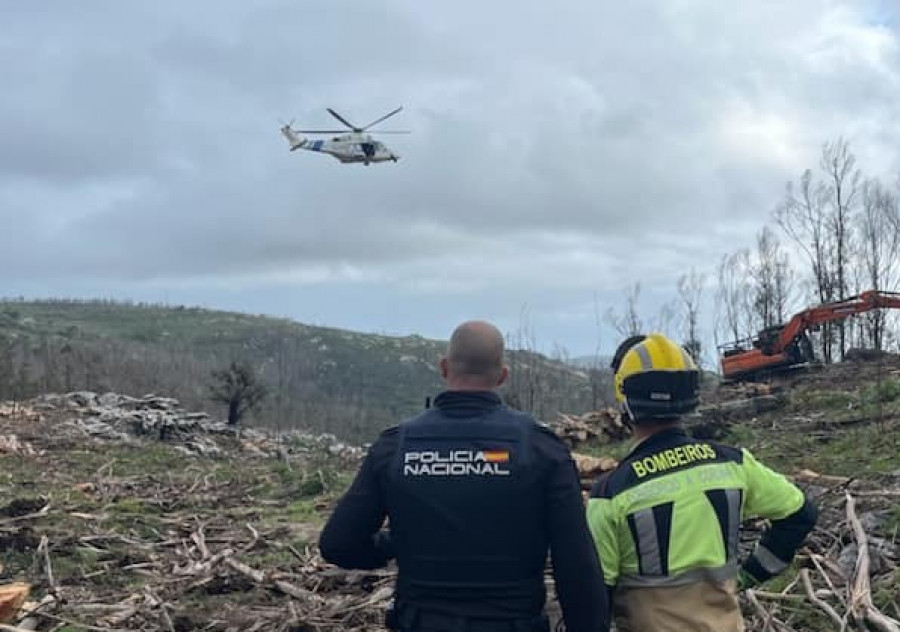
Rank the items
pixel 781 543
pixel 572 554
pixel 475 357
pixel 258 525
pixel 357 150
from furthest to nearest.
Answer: pixel 357 150
pixel 258 525
pixel 781 543
pixel 475 357
pixel 572 554

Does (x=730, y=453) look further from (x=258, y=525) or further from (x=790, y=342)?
(x=790, y=342)

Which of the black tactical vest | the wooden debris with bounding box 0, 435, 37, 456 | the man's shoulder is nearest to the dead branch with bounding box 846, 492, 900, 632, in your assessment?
the man's shoulder

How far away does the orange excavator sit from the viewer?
22016 mm

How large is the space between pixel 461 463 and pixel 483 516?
200 mm

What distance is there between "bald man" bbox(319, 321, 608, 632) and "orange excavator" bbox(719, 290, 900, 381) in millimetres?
21026

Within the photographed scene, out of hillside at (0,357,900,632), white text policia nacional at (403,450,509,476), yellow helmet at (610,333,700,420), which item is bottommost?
hillside at (0,357,900,632)

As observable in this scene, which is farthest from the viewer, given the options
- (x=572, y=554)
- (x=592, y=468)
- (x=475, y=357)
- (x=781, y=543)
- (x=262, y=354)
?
(x=262, y=354)

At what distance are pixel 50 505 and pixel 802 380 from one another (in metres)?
17.8

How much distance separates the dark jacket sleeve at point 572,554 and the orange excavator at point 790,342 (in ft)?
68.9

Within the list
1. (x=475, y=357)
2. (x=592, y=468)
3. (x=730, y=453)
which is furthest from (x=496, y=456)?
(x=592, y=468)

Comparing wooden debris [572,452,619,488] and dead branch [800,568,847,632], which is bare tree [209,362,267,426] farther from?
dead branch [800,568,847,632]

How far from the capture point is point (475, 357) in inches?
127

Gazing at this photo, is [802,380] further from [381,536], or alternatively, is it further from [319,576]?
[381,536]

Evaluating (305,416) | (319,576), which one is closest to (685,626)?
(319,576)
